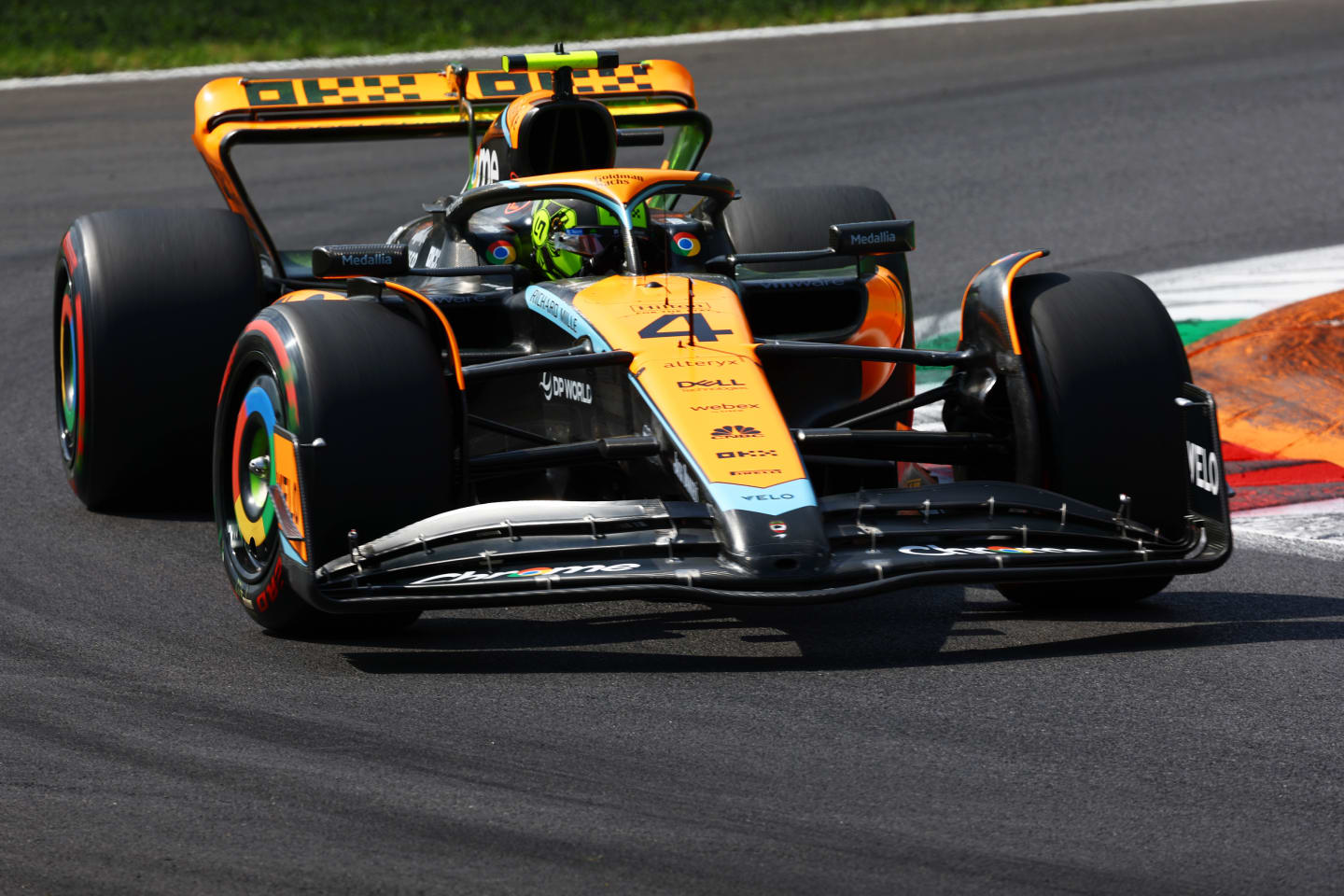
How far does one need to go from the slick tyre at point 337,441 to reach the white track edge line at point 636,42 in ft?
41.4

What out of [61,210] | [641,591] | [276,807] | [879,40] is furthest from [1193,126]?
[276,807]

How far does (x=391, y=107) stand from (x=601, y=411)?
322 centimetres

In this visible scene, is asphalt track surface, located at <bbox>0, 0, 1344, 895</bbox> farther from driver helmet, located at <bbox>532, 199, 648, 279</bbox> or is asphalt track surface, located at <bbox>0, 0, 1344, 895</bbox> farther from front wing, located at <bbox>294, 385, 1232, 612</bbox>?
driver helmet, located at <bbox>532, 199, 648, 279</bbox>

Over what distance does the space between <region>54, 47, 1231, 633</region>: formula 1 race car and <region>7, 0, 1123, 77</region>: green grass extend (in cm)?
1161

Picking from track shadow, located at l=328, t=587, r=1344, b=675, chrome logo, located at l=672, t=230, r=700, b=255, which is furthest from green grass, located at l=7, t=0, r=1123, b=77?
track shadow, located at l=328, t=587, r=1344, b=675

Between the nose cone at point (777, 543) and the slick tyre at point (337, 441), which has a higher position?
the slick tyre at point (337, 441)

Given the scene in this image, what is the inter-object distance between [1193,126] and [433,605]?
12151mm

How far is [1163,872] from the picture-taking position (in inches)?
158

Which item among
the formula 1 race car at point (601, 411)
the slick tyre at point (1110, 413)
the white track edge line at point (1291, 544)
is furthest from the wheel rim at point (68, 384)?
the white track edge line at point (1291, 544)

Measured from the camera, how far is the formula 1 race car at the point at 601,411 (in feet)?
17.9

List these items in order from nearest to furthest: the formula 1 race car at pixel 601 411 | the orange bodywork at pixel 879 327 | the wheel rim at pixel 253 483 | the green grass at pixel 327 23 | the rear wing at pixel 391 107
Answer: the formula 1 race car at pixel 601 411 → the wheel rim at pixel 253 483 → the orange bodywork at pixel 879 327 → the rear wing at pixel 391 107 → the green grass at pixel 327 23

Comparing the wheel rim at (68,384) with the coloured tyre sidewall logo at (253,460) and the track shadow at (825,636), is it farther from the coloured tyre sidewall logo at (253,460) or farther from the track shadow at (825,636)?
the track shadow at (825,636)

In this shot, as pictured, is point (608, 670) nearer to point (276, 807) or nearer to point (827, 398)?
point (276, 807)

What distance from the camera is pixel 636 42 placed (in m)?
19.4
